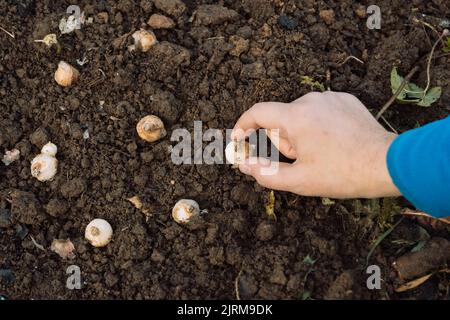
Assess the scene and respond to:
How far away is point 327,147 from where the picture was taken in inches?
63.1

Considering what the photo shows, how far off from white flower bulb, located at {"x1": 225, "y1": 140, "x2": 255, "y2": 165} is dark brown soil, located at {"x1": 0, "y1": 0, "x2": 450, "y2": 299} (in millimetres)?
88

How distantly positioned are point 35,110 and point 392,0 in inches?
58.5

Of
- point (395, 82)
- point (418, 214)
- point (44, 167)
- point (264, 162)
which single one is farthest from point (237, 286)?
point (395, 82)

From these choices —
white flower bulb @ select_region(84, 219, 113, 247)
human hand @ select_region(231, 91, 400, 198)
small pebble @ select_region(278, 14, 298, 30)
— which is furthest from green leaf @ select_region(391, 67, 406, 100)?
white flower bulb @ select_region(84, 219, 113, 247)

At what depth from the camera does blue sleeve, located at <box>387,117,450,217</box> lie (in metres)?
1.38

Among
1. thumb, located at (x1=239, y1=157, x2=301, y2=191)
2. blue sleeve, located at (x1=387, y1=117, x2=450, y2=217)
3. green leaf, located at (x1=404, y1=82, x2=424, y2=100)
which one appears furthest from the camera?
green leaf, located at (x1=404, y1=82, x2=424, y2=100)

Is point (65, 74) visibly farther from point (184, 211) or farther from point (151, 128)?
point (184, 211)

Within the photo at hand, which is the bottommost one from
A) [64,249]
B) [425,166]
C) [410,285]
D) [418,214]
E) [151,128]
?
[64,249]

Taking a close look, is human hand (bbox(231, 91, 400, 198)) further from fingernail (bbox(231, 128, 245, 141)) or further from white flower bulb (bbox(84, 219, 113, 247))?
white flower bulb (bbox(84, 219, 113, 247))

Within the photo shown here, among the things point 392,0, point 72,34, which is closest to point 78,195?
point 72,34

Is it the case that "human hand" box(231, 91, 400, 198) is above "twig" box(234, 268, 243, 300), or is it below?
above

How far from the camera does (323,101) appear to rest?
5.71 feet

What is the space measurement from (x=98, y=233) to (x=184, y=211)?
302 mm
